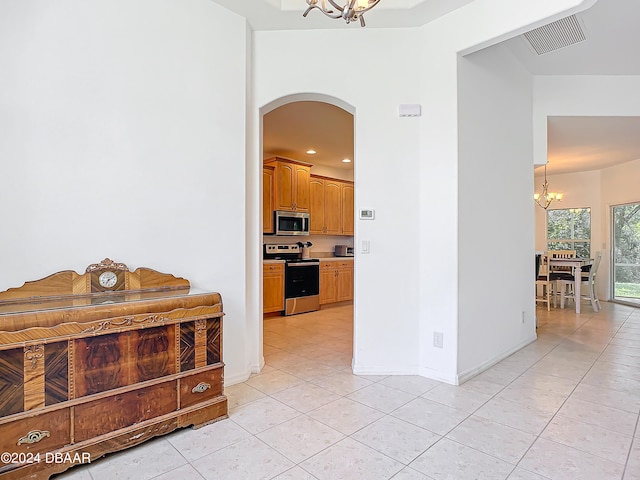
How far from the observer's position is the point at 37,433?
5.59 ft

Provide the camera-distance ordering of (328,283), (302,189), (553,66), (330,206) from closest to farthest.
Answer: (553,66)
(302,189)
(328,283)
(330,206)

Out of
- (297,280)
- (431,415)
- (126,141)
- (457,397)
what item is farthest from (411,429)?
(297,280)

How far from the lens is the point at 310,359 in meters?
3.55

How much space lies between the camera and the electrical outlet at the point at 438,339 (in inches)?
118

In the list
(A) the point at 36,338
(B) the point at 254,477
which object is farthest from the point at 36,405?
(B) the point at 254,477

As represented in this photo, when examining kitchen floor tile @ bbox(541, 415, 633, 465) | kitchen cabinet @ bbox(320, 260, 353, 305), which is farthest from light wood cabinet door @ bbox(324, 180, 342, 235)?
kitchen floor tile @ bbox(541, 415, 633, 465)

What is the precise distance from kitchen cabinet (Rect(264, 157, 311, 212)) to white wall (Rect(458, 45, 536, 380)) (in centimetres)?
358

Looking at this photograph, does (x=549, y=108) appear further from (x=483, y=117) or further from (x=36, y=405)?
(x=36, y=405)

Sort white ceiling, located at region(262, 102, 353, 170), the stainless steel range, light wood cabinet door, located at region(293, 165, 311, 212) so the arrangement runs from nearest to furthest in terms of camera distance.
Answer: white ceiling, located at region(262, 102, 353, 170) < the stainless steel range < light wood cabinet door, located at region(293, 165, 311, 212)

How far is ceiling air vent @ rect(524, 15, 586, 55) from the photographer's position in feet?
10.6

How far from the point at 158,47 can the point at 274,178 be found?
11.8 ft

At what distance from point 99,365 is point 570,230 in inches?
353

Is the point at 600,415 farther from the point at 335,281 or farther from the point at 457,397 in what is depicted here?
the point at 335,281

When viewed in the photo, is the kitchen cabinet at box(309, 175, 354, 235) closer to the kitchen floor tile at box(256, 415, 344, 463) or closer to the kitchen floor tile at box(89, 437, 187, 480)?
the kitchen floor tile at box(256, 415, 344, 463)
